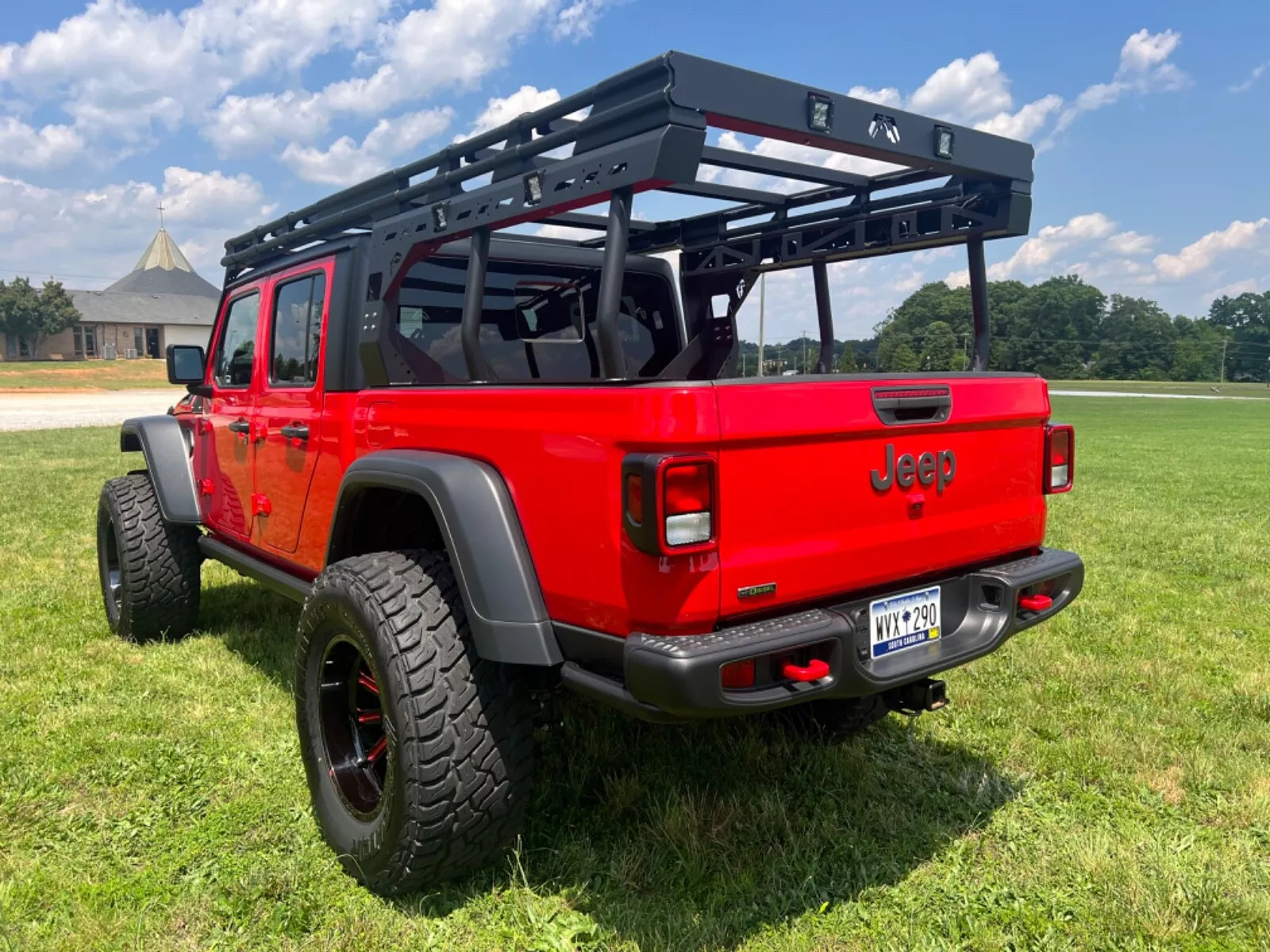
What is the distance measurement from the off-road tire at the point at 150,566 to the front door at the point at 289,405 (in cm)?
93

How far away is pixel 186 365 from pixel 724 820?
3582 mm

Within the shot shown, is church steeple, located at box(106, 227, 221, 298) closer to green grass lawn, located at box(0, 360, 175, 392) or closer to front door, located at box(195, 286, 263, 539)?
green grass lawn, located at box(0, 360, 175, 392)

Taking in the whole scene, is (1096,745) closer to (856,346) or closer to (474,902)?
(856,346)

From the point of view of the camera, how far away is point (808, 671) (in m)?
2.29

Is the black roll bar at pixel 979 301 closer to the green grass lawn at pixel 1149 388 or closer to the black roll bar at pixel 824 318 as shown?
the black roll bar at pixel 824 318

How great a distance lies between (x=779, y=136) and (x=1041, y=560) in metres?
1.64

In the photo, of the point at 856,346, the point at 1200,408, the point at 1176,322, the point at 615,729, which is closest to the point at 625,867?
the point at 615,729

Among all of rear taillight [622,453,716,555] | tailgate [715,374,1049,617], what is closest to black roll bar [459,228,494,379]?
rear taillight [622,453,716,555]

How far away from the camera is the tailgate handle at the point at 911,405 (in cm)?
253

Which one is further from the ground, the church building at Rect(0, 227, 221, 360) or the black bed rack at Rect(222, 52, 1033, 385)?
the church building at Rect(0, 227, 221, 360)

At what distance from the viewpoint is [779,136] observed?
8.38 ft

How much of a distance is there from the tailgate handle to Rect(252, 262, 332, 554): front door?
2155 millimetres

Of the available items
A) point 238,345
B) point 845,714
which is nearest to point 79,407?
point 238,345

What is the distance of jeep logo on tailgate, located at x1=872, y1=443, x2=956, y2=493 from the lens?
2561 mm
